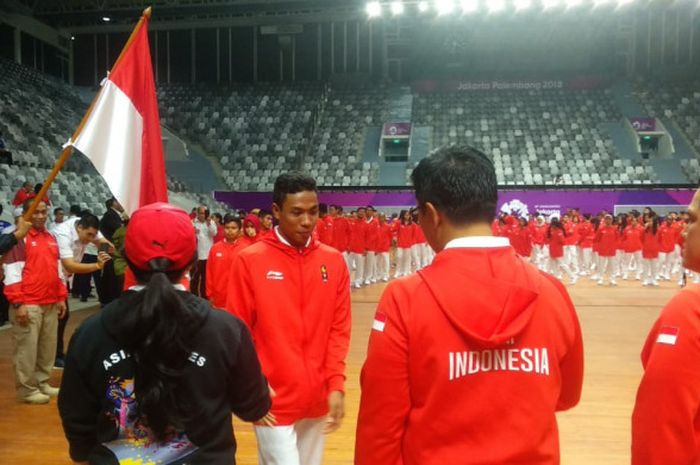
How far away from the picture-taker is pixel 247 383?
163cm

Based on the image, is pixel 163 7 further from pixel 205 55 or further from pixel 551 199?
pixel 551 199

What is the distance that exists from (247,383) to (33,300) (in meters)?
4.21

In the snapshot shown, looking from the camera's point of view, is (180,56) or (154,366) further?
(180,56)

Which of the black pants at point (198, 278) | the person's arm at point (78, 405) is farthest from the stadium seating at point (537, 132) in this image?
the person's arm at point (78, 405)

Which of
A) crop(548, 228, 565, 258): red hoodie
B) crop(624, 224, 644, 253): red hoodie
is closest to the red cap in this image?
crop(548, 228, 565, 258): red hoodie

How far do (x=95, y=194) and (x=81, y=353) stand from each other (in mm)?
15730

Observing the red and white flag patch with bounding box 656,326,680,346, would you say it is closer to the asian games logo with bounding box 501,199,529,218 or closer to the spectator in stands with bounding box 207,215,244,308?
the spectator in stands with bounding box 207,215,244,308

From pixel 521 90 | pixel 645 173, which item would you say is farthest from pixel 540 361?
pixel 521 90

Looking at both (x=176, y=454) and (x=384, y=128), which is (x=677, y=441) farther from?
(x=384, y=128)

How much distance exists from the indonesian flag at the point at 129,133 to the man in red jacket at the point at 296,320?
4.60 feet

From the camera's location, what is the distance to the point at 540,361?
1.39m

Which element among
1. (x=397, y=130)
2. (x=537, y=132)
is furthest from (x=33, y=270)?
(x=537, y=132)

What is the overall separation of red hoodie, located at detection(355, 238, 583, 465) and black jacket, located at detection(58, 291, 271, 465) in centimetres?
39

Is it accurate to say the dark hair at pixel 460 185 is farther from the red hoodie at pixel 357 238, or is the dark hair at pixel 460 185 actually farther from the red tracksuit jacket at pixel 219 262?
the red hoodie at pixel 357 238
